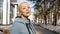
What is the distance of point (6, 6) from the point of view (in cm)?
3988

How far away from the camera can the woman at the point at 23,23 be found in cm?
277

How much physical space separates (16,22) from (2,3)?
123 feet

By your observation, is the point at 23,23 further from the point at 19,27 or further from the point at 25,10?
the point at 25,10

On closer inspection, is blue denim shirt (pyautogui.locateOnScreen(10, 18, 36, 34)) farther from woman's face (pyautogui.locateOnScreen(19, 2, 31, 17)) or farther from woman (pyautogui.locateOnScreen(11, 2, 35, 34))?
woman's face (pyautogui.locateOnScreen(19, 2, 31, 17))

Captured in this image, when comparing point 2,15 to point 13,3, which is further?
point 13,3

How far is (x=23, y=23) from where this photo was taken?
2820mm

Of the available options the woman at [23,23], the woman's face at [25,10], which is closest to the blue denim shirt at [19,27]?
the woman at [23,23]

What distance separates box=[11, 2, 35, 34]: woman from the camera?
2.77m

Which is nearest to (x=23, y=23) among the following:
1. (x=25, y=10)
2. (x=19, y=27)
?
(x=19, y=27)

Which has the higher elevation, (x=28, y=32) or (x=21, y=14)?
(x=21, y=14)

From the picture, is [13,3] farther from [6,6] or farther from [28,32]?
[28,32]

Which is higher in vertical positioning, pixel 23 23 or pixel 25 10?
pixel 25 10

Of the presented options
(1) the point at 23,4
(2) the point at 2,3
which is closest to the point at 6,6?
(2) the point at 2,3

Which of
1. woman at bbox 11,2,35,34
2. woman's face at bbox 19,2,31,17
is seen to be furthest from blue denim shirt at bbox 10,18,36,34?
woman's face at bbox 19,2,31,17
